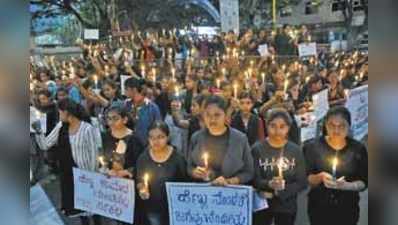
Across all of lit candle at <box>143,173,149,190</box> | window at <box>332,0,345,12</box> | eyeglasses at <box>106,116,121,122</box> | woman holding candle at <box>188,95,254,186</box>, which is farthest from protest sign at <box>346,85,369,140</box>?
eyeglasses at <box>106,116,121,122</box>

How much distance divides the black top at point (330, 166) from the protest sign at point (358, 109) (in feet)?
0.24

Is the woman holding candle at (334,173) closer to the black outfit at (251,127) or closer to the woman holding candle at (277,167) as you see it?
the woman holding candle at (277,167)

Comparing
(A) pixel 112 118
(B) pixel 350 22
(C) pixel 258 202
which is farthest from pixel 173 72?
(B) pixel 350 22

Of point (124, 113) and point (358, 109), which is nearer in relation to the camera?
point (358, 109)

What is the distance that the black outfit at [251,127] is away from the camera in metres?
2.90

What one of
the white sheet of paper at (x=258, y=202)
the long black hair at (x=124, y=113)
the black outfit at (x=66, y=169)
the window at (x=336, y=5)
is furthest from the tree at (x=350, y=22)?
the black outfit at (x=66, y=169)

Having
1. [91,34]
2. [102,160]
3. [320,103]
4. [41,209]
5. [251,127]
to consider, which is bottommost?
[41,209]

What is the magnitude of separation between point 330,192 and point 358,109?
0.43m

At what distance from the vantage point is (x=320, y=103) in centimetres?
284

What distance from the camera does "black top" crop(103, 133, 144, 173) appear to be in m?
3.03

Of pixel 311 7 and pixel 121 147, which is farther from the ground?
pixel 311 7

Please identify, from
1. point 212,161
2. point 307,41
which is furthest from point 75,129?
point 307,41

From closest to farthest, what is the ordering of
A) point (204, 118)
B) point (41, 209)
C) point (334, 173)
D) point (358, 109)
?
point (358, 109) < point (334, 173) < point (204, 118) < point (41, 209)

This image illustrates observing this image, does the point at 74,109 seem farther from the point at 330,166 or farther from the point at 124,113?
the point at 330,166
